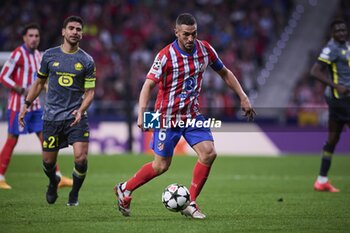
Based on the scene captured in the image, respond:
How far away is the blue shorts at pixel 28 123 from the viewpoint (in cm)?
1188

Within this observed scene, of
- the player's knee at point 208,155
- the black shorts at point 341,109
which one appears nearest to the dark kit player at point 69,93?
the player's knee at point 208,155

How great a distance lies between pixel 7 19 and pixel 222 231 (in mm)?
18593

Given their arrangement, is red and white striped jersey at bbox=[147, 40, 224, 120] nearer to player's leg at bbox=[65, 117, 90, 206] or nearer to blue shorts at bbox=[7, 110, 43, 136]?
player's leg at bbox=[65, 117, 90, 206]

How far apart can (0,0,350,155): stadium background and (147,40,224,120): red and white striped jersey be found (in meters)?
11.0

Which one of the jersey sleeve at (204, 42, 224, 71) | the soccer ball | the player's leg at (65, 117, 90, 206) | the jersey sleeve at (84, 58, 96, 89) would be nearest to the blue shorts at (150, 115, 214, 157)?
the soccer ball

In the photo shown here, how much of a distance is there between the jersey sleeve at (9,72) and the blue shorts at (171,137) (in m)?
4.23

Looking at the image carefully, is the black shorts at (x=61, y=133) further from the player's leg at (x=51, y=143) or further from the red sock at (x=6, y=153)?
the red sock at (x=6, y=153)

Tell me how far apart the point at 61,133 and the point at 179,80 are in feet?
5.85

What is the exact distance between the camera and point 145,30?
24.6 meters

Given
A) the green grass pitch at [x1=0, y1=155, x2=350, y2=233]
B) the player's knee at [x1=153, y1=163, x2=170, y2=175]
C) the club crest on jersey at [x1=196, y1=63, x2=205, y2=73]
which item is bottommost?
the green grass pitch at [x1=0, y1=155, x2=350, y2=233]

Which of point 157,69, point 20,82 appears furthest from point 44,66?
point 20,82

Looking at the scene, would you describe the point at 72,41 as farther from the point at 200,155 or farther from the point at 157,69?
the point at 200,155

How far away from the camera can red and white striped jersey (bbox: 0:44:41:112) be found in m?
12.0

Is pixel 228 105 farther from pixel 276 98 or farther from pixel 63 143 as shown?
pixel 63 143
